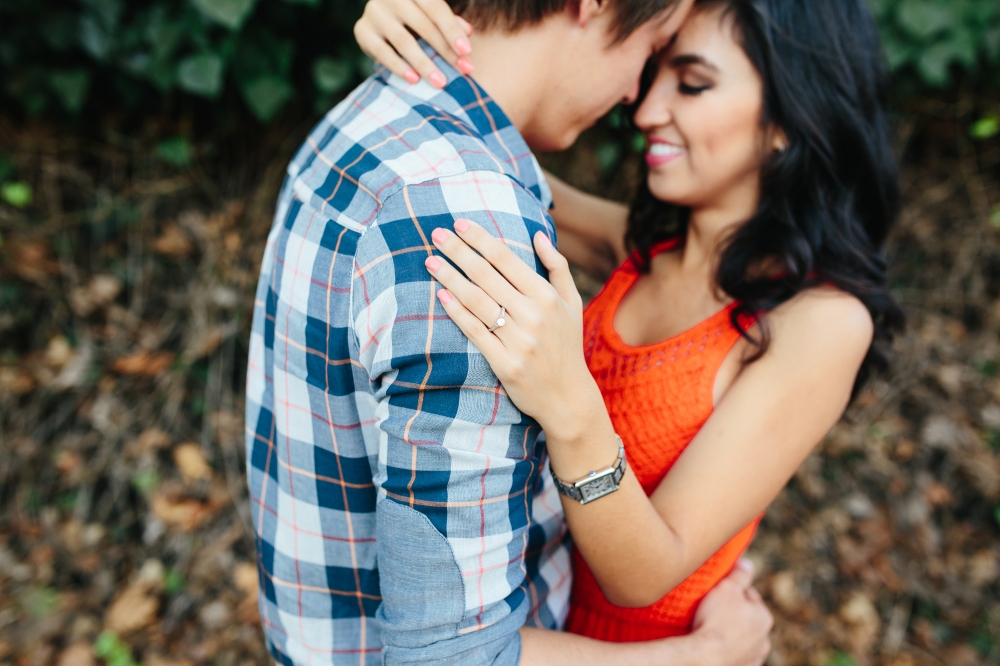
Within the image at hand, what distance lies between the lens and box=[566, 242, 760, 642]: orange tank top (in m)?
1.51

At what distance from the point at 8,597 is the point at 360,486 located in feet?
8.96

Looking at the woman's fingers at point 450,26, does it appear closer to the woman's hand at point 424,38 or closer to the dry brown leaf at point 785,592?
the woman's hand at point 424,38

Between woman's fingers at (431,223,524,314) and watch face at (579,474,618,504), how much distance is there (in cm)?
36

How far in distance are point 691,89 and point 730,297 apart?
0.54m

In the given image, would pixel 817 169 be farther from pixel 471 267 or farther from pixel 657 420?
pixel 471 267

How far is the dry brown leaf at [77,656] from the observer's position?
108 inches

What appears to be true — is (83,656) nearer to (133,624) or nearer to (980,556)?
(133,624)

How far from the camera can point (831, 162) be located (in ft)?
5.53

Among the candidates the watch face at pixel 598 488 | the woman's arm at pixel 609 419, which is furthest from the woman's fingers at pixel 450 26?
the watch face at pixel 598 488

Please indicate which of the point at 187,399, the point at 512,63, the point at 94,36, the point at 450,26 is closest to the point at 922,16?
the point at 512,63

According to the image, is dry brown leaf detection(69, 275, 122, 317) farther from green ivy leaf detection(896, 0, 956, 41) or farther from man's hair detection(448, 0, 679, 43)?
green ivy leaf detection(896, 0, 956, 41)

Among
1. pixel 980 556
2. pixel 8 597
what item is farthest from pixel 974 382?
pixel 8 597

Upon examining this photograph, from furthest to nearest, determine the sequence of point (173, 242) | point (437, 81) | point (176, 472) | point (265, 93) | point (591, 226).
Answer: point (173, 242) → point (176, 472) → point (265, 93) → point (591, 226) → point (437, 81)

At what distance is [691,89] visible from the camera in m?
1.65
